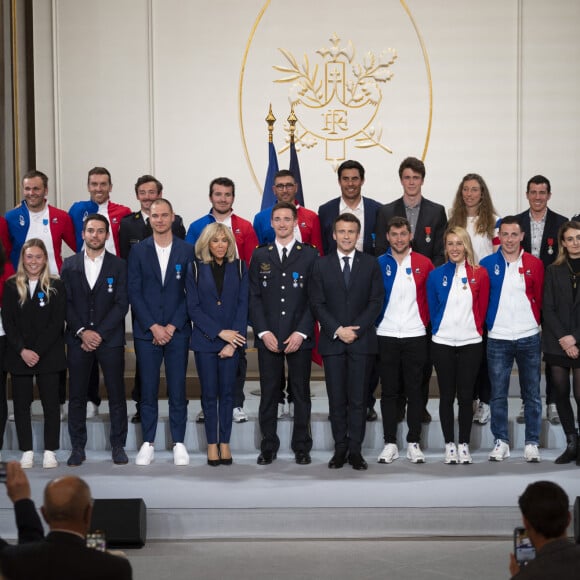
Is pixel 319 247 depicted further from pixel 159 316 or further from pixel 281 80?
pixel 281 80

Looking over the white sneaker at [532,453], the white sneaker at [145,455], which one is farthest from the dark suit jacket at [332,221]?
the white sneaker at [145,455]

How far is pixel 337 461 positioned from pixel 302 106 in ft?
13.5

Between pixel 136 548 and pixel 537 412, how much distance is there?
2400mm

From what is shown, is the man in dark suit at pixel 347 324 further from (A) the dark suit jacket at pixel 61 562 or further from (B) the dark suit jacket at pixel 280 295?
(A) the dark suit jacket at pixel 61 562

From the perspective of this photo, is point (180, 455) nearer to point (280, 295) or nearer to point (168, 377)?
point (168, 377)

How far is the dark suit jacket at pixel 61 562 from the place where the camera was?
8.52 feet

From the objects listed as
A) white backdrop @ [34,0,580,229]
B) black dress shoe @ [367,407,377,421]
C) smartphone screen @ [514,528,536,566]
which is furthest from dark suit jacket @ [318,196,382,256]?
smartphone screen @ [514,528,536,566]

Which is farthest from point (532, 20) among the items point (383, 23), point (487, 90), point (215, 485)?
point (215, 485)

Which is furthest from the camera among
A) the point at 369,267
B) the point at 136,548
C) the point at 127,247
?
the point at 127,247

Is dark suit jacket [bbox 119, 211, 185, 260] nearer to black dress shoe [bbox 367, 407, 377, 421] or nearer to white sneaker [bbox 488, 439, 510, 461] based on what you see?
black dress shoe [bbox 367, 407, 377, 421]

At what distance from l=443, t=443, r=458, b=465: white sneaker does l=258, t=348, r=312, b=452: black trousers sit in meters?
0.79

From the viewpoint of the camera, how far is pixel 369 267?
565 cm

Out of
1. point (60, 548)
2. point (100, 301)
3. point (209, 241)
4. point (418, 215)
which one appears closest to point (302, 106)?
point (418, 215)

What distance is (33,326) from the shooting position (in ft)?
18.7
